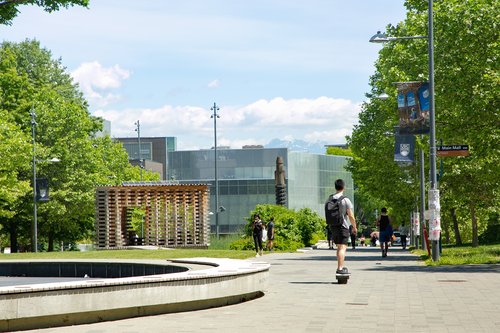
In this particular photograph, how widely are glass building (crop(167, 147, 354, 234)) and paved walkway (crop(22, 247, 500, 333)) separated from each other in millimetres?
94697

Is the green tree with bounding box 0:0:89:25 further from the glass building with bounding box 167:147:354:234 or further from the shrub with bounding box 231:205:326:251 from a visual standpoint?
the glass building with bounding box 167:147:354:234

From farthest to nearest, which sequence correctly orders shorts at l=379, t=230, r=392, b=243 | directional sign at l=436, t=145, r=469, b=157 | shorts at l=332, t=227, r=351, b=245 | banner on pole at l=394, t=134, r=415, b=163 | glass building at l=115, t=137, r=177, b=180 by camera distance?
glass building at l=115, t=137, r=177, b=180 → shorts at l=379, t=230, r=392, b=243 → banner on pole at l=394, t=134, r=415, b=163 → directional sign at l=436, t=145, r=469, b=157 → shorts at l=332, t=227, r=351, b=245

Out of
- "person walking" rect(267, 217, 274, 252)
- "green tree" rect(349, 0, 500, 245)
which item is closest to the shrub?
"person walking" rect(267, 217, 274, 252)

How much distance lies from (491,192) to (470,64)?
1829 cm

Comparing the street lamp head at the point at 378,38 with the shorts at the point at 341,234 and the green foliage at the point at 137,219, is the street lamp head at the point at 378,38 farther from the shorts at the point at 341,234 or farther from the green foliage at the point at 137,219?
the green foliage at the point at 137,219

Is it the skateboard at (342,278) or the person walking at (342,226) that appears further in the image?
the skateboard at (342,278)

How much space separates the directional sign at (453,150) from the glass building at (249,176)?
85690 millimetres

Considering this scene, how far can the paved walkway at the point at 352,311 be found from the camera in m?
11.8

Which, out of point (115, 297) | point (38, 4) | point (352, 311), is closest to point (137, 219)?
point (38, 4)

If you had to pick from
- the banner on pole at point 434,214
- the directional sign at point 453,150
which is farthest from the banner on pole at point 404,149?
the directional sign at point 453,150

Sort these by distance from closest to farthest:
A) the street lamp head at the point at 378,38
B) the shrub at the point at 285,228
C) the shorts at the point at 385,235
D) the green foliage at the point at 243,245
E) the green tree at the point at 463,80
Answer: the green tree at the point at 463,80, the street lamp head at the point at 378,38, the shorts at the point at 385,235, the green foliage at the point at 243,245, the shrub at the point at 285,228

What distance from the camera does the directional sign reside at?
89.5 ft

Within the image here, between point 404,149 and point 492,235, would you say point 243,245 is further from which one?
point 492,235

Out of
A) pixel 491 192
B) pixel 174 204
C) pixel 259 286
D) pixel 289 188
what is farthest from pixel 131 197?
pixel 289 188
